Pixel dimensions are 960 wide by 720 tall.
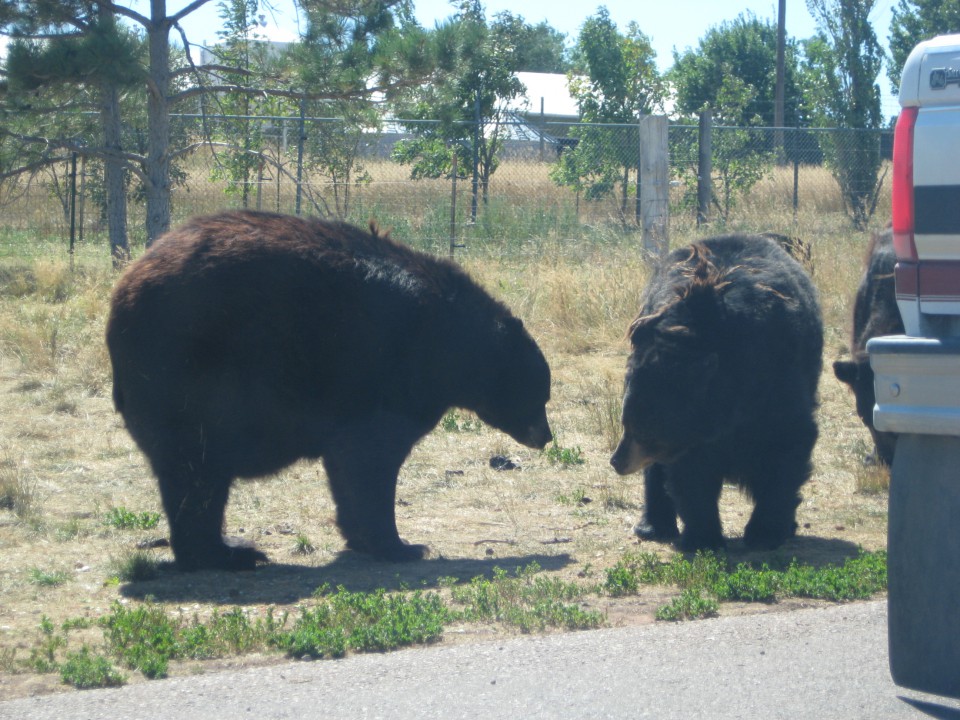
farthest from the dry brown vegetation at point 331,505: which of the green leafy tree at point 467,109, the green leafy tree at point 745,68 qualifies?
the green leafy tree at point 745,68

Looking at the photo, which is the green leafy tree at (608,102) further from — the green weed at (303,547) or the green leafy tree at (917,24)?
the green weed at (303,547)

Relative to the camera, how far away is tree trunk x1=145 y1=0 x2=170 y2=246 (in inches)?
484

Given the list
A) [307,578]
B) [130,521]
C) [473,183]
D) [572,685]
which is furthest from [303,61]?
[572,685]

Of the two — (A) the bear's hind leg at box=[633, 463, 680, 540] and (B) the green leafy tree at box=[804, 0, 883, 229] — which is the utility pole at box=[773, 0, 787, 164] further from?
(A) the bear's hind leg at box=[633, 463, 680, 540]

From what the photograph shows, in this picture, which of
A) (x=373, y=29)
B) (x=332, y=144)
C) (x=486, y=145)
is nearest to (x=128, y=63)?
(x=373, y=29)

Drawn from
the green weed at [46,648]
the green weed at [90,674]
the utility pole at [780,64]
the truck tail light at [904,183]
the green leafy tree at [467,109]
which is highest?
the utility pole at [780,64]

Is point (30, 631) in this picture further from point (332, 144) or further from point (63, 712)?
point (332, 144)

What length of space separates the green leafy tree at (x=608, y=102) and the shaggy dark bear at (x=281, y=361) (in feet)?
36.1

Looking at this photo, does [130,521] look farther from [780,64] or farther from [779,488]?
[780,64]

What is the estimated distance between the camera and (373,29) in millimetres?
12820

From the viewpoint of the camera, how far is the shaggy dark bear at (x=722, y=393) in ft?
17.7

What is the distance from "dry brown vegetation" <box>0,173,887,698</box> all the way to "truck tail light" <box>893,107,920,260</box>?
192cm

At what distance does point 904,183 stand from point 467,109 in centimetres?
1374

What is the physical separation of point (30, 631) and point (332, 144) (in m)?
11.5
